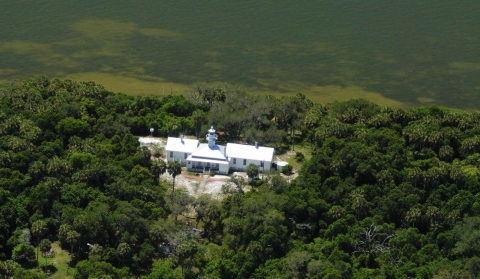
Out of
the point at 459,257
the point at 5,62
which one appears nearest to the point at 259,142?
the point at 459,257

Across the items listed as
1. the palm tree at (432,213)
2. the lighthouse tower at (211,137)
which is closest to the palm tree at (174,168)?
the lighthouse tower at (211,137)

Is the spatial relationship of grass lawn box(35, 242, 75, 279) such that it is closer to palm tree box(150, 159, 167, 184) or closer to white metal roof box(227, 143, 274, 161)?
palm tree box(150, 159, 167, 184)

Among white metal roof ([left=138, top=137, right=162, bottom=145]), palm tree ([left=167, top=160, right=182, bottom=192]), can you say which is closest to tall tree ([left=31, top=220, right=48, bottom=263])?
palm tree ([left=167, top=160, right=182, bottom=192])

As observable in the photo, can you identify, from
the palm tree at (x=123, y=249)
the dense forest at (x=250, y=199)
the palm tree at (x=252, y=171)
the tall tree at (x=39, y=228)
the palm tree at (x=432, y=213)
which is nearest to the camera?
the palm tree at (x=123, y=249)

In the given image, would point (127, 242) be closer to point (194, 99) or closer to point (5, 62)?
point (194, 99)

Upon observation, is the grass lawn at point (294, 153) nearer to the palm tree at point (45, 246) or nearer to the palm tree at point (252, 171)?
the palm tree at point (252, 171)
